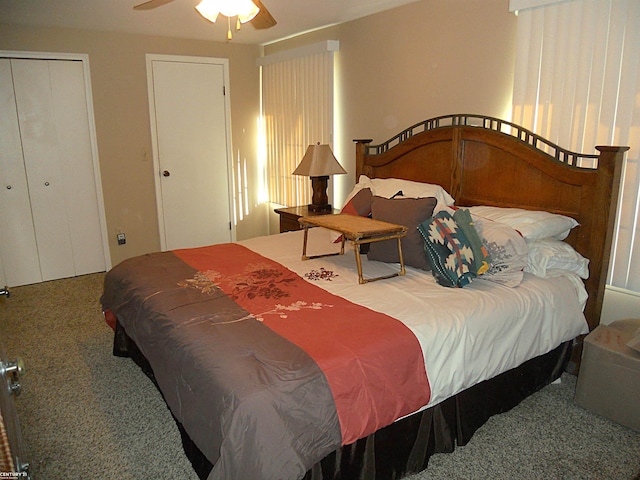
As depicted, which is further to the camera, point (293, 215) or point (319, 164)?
point (293, 215)

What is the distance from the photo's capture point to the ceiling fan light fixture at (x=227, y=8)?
89.0 inches

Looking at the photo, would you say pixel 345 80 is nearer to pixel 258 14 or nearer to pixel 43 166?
pixel 258 14

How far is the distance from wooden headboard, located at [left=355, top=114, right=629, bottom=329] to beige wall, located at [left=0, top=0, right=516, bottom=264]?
A: 24 cm

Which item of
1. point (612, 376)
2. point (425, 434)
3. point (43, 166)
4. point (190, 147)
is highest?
point (190, 147)

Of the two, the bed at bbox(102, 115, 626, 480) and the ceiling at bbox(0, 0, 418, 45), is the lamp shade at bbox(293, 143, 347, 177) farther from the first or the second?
the ceiling at bbox(0, 0, 418, 45)

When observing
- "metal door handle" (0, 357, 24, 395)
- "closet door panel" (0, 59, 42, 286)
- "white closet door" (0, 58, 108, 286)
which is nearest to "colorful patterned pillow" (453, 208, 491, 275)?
"metal door handle" (0, 357, 24, 395)

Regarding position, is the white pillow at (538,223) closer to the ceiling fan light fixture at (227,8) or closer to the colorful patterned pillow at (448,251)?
the colorful patterned pillow at (448,251)

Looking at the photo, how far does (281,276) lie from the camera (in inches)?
102

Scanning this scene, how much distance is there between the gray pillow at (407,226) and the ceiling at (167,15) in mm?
1756

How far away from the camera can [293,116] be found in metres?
4.98

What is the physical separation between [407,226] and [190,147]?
3.26 metres

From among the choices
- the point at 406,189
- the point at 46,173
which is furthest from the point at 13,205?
the point at 406,189

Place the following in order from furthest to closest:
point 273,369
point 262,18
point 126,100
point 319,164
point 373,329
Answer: point 126,100
point 319,164
point 262,18
point 373,329
point 273,369

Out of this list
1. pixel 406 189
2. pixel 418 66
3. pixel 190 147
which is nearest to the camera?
pixel 406 189
